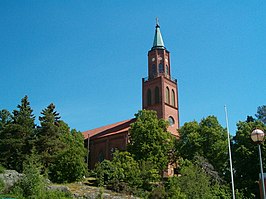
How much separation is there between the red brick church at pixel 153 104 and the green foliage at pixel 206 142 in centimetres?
923

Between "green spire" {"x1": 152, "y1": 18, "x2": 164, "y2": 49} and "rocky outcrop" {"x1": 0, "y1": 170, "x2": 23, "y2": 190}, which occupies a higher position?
"green spire" {"x1": 152, "y1": 18, "x2": 164, "y2": 49}

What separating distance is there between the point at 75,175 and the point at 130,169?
17.4 feet

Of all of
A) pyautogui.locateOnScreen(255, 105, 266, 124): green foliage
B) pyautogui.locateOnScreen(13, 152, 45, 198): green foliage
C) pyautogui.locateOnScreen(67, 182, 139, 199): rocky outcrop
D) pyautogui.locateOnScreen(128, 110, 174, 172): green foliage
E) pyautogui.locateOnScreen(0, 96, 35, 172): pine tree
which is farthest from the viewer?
pyautogui.locateOnScreen(255, 105, 266, 124): green foliage

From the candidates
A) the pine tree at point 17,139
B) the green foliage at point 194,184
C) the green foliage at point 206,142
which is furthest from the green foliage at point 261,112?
the pine tree at point 17,139

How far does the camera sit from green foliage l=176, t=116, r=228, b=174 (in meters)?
39.1

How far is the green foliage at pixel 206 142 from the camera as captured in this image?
3912cm

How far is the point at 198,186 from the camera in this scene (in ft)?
103

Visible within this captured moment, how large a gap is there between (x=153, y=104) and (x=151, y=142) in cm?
1351

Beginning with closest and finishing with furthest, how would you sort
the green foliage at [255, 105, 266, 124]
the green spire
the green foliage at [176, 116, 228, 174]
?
the green foliage at [176, 116, 228, 174], the green foliage at [255, 105, 266, 124], the green spire

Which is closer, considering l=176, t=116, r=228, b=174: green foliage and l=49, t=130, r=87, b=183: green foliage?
l=49, t=130, r=87, b=183: green foliage

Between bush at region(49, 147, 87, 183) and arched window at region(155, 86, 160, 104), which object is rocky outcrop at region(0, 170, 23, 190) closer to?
bush at region(49, 147, 87, 183)

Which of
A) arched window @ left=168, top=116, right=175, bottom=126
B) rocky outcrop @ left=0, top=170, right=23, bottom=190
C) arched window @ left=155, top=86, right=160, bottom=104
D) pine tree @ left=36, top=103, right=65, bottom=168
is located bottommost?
rocky outcrop @ left=0, top=170, right=23, bottom=190

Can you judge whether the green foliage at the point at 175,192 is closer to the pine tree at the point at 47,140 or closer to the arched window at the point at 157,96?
the pine tree at the point at 47,140

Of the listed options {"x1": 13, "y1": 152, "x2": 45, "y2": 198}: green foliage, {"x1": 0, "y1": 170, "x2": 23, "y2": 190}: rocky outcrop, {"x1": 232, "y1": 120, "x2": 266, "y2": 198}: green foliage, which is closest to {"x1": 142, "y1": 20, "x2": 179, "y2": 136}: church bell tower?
{"x1": 232, "y1": 120, "x2": 266, "y2": 198}: green foliage
